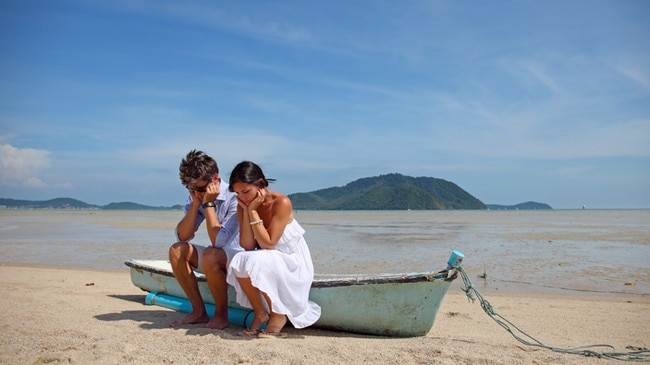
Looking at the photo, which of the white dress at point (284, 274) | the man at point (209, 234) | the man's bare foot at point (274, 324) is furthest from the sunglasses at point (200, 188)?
the man's bare foot at point (274, 324)

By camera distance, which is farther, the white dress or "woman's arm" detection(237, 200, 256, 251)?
"woman's arm" detection(237, 200, 256, 251)

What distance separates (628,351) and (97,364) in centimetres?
430

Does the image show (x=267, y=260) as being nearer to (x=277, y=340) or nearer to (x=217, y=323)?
(x=277, y=340)

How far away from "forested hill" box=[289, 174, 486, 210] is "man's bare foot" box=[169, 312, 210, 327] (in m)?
108

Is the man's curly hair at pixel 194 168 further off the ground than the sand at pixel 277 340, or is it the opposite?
the man's curly hair at pixel 194 168

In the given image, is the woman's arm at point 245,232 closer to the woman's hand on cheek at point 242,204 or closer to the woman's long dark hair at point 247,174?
the woman's hand on cheek at point 242,204

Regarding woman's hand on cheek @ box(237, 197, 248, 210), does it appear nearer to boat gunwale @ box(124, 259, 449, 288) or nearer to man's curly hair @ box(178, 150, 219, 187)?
man's curly hair @ box(178, 150, 219, 187)

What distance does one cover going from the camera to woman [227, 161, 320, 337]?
4.02 m

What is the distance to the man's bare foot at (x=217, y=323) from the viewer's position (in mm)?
4520

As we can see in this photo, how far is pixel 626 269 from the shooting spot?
9.97 metres

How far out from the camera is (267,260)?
4.03 m

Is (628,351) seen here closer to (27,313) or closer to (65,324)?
(65,324)

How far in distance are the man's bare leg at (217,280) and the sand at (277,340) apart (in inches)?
5.0

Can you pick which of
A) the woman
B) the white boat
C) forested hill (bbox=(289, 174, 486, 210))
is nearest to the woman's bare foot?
the woman
